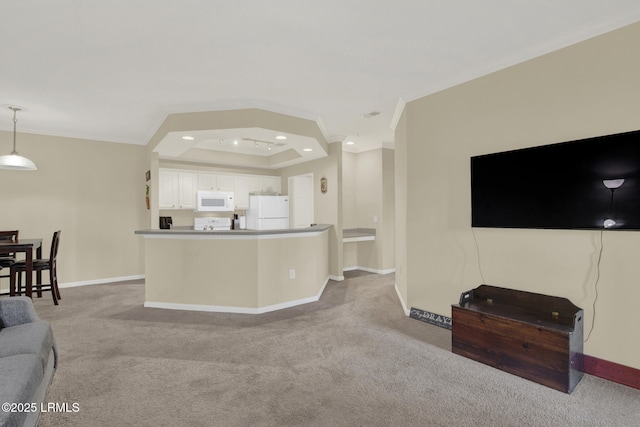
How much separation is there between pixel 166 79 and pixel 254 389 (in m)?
3.02

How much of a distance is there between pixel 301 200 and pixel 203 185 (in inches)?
80.8

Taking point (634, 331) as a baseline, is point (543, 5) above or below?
above

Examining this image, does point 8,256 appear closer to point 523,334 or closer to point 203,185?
point 203,185

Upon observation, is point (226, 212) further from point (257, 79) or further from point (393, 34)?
point (393, 34)

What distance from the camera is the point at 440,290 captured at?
3.32 meters

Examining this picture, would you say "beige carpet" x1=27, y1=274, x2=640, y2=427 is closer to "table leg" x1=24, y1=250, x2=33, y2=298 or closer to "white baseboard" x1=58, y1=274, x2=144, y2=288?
"table leg" x1=24, y1=250, x2=33, y2=298

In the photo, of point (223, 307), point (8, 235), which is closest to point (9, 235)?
point (8, 235)

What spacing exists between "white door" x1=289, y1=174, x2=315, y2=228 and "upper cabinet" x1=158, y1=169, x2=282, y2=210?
21.2 inches

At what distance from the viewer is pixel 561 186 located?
244cm

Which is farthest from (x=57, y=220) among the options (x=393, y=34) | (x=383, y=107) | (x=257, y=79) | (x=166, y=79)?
(x=393, y=34)

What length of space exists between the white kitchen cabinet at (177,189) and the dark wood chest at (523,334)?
5.31m

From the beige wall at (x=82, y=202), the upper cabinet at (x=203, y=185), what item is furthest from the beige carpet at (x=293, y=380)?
the upper cabinet at (x=203, y=185)

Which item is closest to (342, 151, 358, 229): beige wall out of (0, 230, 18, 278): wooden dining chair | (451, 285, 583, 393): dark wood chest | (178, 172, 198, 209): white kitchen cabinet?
(178, 172, 198, 209): white kitchen cabinet

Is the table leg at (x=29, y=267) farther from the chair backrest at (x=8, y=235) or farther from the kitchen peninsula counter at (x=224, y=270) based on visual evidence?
the kitchen peninsula counter at (x=224, y=270)
